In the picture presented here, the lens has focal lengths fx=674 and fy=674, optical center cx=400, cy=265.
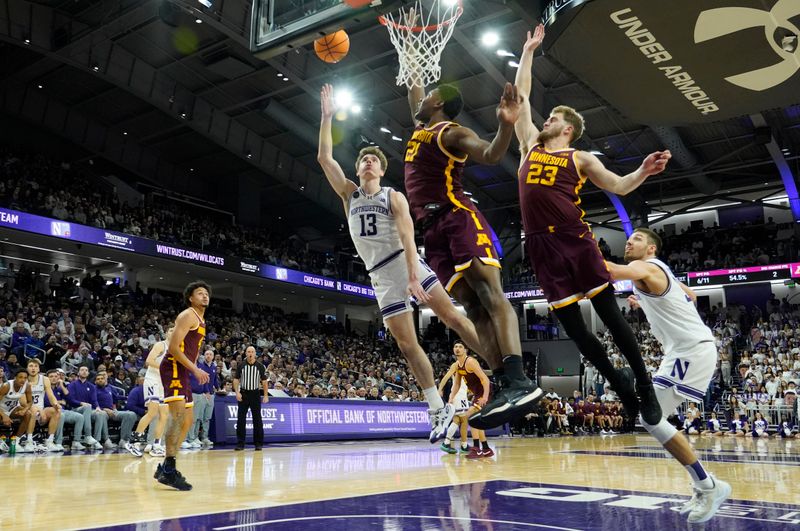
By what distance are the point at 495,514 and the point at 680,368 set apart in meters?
1.68

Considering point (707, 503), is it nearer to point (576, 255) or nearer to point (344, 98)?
point (576, 255)

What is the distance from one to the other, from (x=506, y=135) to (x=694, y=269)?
30990 mm

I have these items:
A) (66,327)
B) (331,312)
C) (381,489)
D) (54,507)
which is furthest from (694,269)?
(54,507)

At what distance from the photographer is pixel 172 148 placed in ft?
104

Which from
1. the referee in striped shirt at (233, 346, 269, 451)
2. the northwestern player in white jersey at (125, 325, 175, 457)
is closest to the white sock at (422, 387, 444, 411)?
the northwestern player in white jersey at (125, 325, 175, 457)

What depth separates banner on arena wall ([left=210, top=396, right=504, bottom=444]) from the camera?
45.5ft

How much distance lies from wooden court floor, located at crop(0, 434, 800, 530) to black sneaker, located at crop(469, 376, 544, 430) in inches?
34.8

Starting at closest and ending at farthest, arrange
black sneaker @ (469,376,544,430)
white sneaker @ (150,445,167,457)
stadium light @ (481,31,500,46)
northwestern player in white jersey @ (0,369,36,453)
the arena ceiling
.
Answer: black sneaker @ (469,376,544,430) < white sneaker @ (150,445,167,457) < northwestern player in white jersey @ (0,369,36,453) < stadium light @ (481,31,500,46) < the arena ceiling

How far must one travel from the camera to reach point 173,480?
612cm

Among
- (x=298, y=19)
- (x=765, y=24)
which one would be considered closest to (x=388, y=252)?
(x=298, y=19)

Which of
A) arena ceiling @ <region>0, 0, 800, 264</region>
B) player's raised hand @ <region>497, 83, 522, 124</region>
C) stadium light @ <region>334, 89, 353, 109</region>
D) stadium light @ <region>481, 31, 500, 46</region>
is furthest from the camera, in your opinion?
stadium light @ <region>334, 89, 353, 109</region>

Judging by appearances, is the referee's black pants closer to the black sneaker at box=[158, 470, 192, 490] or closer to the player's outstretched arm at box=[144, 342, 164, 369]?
the player's outstretched arm at box=[144, 342, 164, 369]

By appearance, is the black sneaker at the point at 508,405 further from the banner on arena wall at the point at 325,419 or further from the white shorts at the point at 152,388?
the banner on arena wall at the point at 325,419

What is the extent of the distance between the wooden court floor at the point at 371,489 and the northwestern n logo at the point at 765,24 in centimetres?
685
